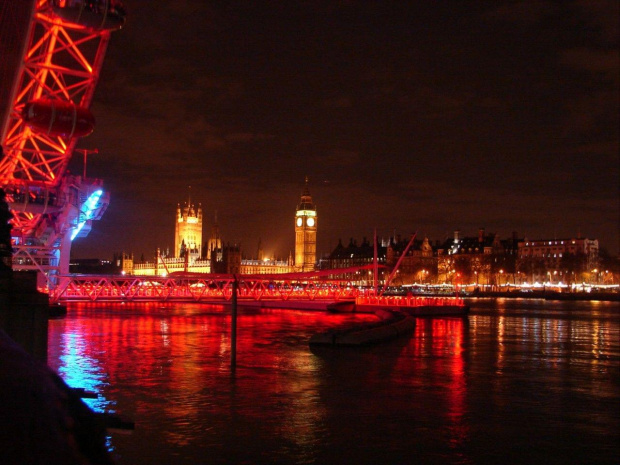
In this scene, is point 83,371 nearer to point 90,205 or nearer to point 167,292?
point 90,205

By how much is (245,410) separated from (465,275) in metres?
138

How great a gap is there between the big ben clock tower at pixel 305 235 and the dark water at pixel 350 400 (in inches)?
6073

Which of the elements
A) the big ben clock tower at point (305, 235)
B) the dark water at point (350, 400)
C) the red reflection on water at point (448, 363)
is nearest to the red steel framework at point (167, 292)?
the red reflection on water at point (448, 363)

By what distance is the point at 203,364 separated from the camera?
22.5m

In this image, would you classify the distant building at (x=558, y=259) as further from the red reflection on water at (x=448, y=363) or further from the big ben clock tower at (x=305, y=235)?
the red reflection on water at (x=448, y=363)

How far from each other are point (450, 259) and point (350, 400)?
151445 mm

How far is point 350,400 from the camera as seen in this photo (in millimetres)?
16438

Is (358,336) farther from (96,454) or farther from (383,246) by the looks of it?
(383,246)

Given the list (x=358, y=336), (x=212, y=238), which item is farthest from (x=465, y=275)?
(x=358, y=336)

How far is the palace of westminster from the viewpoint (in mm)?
146750

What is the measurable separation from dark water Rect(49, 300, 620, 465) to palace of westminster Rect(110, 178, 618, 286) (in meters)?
Result: 96.9

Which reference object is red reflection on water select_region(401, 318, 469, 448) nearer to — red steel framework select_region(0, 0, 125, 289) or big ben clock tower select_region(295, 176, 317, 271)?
red steel framework select_region(0, 0, 125, 289)

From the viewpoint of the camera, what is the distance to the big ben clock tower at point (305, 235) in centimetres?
18600

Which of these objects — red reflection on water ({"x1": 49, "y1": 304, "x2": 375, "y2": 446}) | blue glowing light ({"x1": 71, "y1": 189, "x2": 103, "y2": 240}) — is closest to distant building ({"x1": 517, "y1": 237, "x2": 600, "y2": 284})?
blue glowing light ({"x1": 71, "y1": 189, "x2": 103, "y2": 240})
